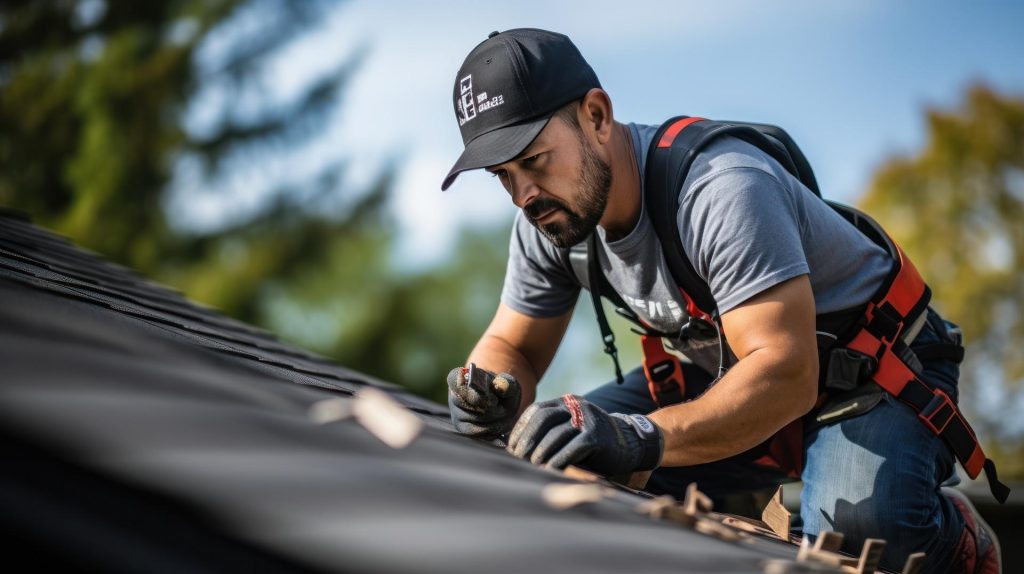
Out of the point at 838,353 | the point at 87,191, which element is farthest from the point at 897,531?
the point at 87,191

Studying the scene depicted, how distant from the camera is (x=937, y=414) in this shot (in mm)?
2775

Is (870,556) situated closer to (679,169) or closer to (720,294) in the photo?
(720,294)

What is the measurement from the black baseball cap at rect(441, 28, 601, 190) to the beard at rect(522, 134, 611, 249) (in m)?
0.18

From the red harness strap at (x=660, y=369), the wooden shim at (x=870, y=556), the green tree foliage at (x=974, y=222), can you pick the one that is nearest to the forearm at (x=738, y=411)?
the wooden shim at (x=870, y=556)

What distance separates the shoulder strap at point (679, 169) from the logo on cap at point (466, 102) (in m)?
0.55

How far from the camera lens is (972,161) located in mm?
18016

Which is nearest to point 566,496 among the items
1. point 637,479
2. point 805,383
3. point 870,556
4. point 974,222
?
point 870,556

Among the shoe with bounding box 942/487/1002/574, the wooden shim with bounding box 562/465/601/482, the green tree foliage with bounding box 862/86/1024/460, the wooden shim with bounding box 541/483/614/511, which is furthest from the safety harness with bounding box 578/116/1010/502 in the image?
the green tree foliage with bounding box 862/86/1024/460

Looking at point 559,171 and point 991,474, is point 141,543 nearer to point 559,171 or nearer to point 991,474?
point 559,171

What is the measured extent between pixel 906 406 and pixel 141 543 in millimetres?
2505

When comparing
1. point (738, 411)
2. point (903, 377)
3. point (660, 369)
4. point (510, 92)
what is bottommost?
point (738, 411)

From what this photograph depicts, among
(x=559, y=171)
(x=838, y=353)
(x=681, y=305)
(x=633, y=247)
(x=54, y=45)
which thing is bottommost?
(x=838, y=353)

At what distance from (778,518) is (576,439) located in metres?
0.63

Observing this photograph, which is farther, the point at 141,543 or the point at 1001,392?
the point at 1001,392
